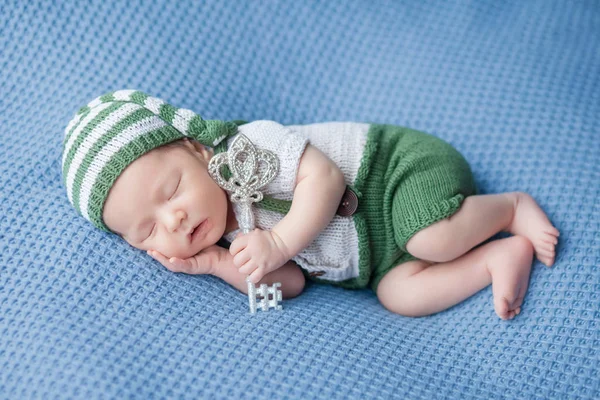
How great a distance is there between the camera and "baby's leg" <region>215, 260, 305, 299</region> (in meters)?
1.29

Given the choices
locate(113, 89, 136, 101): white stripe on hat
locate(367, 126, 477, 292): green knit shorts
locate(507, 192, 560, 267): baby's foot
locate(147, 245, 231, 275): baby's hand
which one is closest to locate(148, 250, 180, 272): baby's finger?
A: locate(147, 245, 231, 275): baby's hand

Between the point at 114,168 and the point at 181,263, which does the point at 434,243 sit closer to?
the point at 181,263

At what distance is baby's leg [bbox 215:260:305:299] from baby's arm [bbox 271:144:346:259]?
13cm

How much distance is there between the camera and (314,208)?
48.5 inches

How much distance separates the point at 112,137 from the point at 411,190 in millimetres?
648

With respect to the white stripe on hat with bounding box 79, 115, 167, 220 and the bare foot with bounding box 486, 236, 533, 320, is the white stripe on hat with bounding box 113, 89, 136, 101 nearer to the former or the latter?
the white stripe on hat with bounding box 79, 115, 167, 220

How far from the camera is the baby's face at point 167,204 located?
3.82 ft

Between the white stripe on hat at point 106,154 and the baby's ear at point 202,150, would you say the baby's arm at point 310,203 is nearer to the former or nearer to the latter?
the baby's ear at point 202,150

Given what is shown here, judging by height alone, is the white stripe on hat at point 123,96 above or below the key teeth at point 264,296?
above

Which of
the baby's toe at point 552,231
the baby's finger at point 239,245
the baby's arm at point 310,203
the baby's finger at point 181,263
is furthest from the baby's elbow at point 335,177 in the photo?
the baby's toe at point 552,231

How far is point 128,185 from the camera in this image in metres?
1.16

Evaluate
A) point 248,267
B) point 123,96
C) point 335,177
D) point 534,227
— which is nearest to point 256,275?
point 248,267

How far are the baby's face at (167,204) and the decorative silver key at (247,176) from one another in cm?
3

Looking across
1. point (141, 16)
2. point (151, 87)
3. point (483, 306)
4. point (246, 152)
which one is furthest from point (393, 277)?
point (141, 16)
